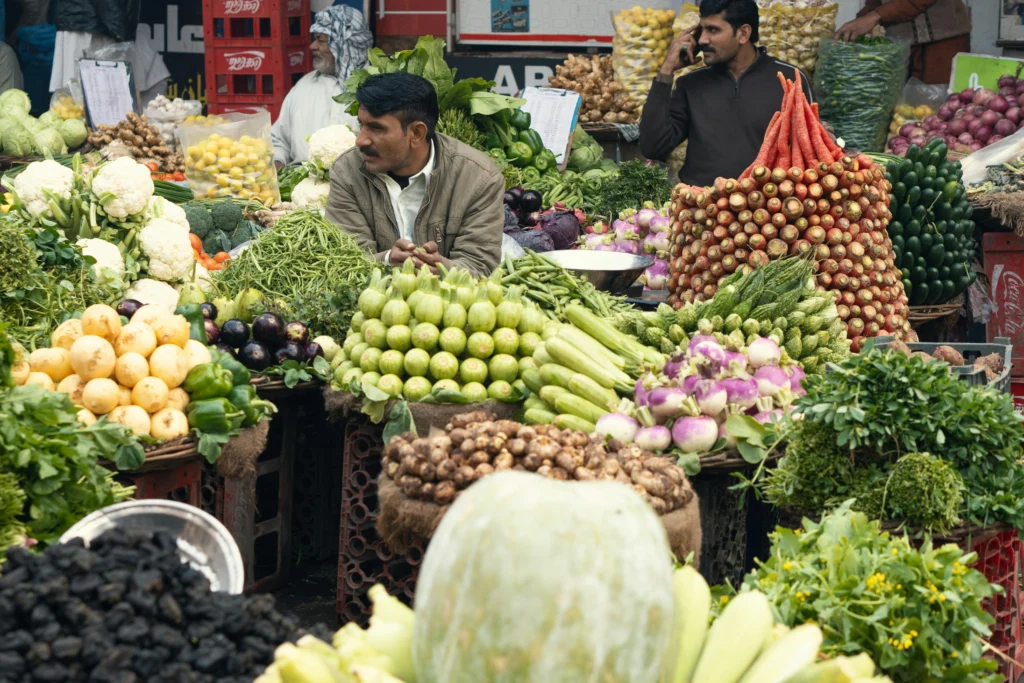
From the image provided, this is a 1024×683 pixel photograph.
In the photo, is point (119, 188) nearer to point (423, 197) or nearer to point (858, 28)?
point (423, 197)

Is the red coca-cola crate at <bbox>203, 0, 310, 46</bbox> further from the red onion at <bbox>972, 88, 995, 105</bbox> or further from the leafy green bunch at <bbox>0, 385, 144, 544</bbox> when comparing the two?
the leafy green bunch at <bbox>0, 385, 144, 544</bbox>

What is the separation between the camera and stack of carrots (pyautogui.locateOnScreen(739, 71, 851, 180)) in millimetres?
4559

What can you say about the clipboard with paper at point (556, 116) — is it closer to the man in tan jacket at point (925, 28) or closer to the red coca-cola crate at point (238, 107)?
the man in tan jacket at point (925, 28)

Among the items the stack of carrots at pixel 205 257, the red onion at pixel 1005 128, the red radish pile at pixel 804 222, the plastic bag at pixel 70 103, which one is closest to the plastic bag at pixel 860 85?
the red onion at pixel 1005 128

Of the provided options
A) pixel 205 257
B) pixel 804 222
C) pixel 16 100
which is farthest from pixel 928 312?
pixel 16 100

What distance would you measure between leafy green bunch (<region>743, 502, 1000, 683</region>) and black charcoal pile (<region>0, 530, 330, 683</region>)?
39.0 inches

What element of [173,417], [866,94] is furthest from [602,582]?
[866,94]

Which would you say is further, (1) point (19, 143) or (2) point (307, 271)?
(1) point (19, 143)

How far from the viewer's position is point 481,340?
12.9ft

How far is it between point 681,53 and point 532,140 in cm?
143

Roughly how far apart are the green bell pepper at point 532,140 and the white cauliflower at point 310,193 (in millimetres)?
1365

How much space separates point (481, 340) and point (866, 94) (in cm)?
463

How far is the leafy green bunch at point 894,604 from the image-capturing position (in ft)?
7.48

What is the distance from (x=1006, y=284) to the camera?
19.2 ft
